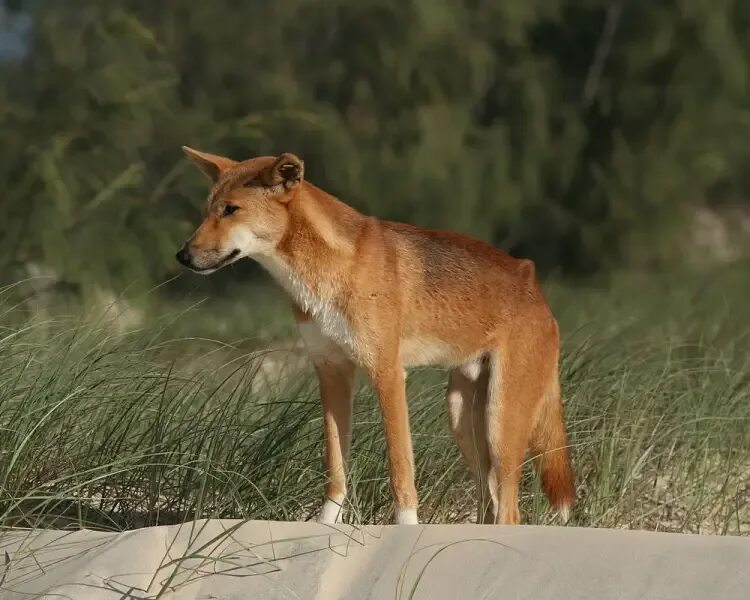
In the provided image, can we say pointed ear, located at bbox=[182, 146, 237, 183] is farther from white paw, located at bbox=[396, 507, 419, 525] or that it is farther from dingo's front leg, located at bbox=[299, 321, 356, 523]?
white paw, located at bbox=[396, 507, 419, 525]

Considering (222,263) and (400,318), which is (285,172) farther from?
(400,318)

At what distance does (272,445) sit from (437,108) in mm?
11275

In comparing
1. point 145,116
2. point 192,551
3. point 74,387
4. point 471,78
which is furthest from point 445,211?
point 192,551

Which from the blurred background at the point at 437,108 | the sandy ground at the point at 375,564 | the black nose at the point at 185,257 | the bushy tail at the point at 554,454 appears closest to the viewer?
the sandy ground at the point at 375,564

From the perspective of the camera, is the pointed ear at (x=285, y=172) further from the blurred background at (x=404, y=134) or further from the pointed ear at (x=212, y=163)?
the blurred background at (x=404, y=134)

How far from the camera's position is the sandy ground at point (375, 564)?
140 inches

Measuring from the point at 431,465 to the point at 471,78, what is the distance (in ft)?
35.9

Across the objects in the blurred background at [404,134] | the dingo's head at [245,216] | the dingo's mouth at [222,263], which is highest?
the dingo's head at [245,216]

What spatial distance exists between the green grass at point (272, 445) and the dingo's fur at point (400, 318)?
8.8 inches

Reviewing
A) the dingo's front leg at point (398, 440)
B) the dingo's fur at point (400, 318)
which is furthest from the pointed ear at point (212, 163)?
the dingo's front leg at point (398, 440)

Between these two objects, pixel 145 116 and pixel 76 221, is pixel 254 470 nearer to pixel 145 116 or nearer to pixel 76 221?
pixel 76 221

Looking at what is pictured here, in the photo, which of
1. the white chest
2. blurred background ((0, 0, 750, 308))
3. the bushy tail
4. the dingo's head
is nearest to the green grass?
the bushy tail

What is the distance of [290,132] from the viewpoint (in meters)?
16.1

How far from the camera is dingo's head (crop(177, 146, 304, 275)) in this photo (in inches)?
174
